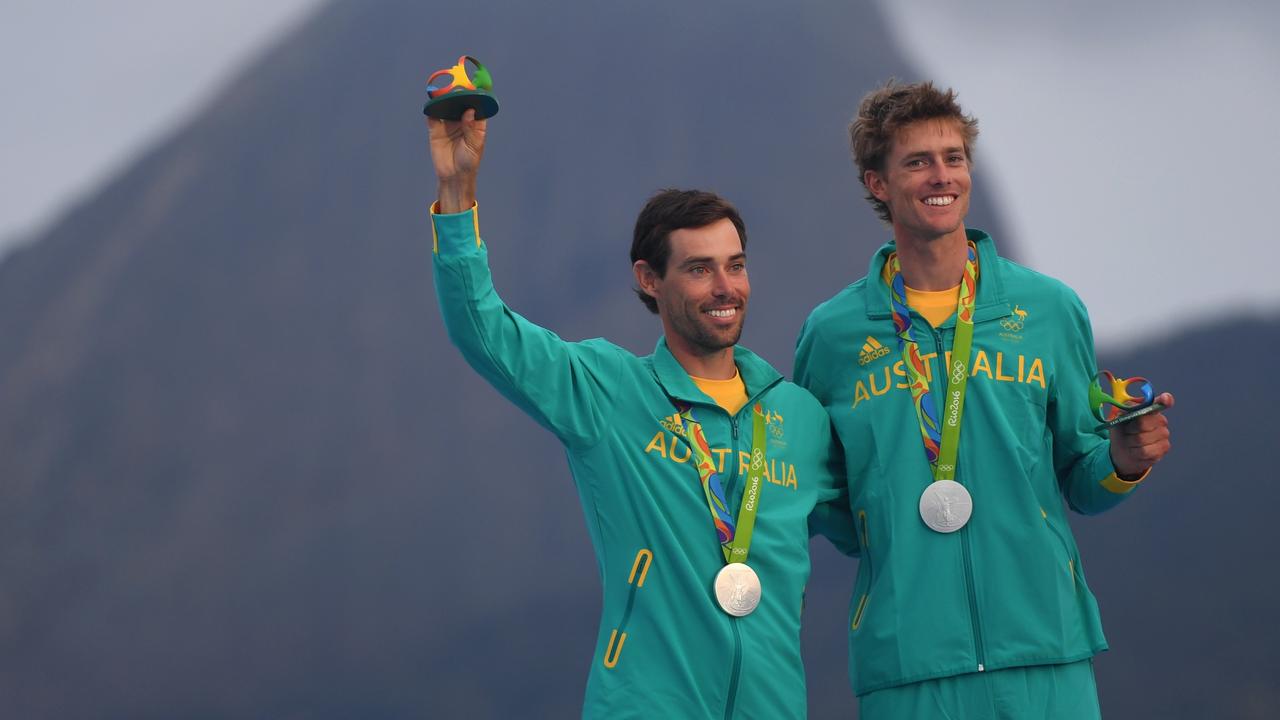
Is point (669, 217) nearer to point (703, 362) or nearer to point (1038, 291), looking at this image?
point (703, 362)

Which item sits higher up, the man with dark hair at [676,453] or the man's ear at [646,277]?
the man's ear at [646,277]

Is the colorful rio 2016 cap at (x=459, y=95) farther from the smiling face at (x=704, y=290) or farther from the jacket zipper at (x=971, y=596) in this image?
the jacket zipper at (x=971, y=596)

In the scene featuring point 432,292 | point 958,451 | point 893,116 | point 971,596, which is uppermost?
point 432,292

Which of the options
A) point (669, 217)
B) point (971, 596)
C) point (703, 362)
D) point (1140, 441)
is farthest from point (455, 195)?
point (1140, 441)

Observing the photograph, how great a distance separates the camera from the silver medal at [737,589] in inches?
88.0

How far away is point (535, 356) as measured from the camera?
2.25 m

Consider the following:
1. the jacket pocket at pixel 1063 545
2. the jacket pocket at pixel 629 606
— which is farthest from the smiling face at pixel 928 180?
the jacket pocket at pixel 629 606

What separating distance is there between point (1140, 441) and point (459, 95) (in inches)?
54.1

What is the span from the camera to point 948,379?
252cm

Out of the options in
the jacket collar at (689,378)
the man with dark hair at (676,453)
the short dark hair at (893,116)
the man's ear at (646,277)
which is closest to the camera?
the man with dark hair at (676,453)

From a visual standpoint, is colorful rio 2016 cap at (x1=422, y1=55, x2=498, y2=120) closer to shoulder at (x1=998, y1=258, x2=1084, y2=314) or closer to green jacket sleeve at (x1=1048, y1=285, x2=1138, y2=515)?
shoulder at (x1=998, y1=258, x2=1084, y2=314)

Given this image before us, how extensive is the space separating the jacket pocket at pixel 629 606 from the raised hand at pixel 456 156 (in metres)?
0.69

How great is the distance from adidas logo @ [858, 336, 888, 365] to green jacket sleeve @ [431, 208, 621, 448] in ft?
1.76

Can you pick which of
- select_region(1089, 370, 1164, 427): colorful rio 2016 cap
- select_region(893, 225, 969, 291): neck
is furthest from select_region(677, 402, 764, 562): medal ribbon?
select_region(1089, 370, 1164, 427): colorful rio 2016 cap
